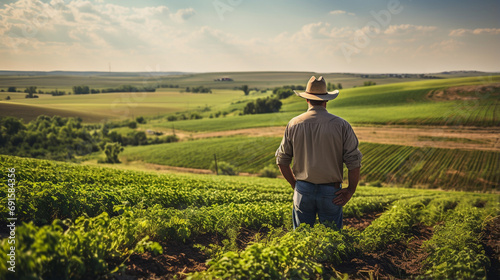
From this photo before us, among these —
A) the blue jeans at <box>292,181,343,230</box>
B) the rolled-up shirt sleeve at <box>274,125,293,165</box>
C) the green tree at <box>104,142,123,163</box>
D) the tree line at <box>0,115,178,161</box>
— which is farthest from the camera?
the green tree at <box>104,142,123,163</box>

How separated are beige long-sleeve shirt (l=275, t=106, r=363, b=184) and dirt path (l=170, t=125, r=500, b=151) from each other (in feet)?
207

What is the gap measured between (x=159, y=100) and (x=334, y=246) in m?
166

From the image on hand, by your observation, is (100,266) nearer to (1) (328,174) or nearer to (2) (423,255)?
(1) (328,174)

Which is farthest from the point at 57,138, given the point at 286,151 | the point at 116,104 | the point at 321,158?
the point at 321,158

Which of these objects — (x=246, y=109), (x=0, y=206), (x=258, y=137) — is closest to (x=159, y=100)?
(x=246, y=109)

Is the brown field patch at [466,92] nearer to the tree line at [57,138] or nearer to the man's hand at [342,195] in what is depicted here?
the tree line at [57,138]

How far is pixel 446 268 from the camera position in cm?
409

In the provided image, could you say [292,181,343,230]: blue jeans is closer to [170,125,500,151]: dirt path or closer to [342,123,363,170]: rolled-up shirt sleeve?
[342,123,363,170]: rolled-up shirt sleeve

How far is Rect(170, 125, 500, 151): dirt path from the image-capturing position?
58.3 meters

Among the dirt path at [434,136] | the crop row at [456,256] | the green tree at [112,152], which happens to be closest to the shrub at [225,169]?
the dirt path at [434,136]

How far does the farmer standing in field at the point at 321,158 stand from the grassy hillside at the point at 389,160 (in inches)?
1899

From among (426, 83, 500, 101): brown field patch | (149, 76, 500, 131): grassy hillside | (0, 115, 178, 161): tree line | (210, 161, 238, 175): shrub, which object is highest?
(426, 83, 500, 101): brown field patch

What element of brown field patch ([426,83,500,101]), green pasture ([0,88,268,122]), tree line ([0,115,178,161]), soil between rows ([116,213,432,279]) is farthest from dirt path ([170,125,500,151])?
soil between rows ([116,213,432,279])

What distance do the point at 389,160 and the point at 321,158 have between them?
56859mm
